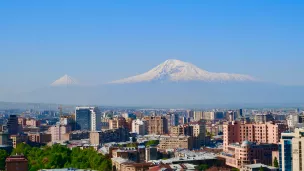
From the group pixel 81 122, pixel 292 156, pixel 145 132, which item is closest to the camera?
pixel 292 156

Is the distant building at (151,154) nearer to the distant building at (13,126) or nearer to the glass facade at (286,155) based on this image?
the glass facade at (286,155)

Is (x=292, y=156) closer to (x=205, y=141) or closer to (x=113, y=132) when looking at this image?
(x=205, y=141)

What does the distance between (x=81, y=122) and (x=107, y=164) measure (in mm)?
34208

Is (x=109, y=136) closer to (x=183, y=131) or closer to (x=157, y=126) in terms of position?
(x=183, y=131)

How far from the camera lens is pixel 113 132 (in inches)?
1793

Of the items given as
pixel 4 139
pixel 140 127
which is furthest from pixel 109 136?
pixel 140 127

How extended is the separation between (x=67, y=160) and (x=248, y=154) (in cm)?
873

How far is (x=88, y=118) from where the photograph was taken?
62688mm

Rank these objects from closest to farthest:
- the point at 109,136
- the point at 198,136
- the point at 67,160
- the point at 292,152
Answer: the point at 292,152 < the point at 67,160 < the point at 198,136 < the point at 109,136

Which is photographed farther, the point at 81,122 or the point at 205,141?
the point at 81,122

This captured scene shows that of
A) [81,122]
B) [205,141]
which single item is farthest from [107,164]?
[81,122]

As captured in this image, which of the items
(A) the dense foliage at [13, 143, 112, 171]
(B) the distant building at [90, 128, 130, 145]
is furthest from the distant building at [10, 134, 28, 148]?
(A) the dense foliage at [13, 143, 112, 171]

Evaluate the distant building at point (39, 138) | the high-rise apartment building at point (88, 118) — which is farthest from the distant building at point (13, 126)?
the high-rise apartment building at point (88, 118)

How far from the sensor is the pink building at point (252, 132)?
113 ft
